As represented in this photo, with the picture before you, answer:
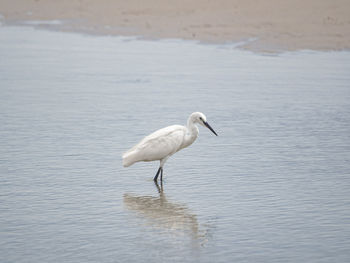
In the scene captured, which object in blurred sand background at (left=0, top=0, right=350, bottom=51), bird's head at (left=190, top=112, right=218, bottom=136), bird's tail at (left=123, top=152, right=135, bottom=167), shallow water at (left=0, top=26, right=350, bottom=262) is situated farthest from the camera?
blurred sand background at (left=0, top=0, right=350, bottom=51)

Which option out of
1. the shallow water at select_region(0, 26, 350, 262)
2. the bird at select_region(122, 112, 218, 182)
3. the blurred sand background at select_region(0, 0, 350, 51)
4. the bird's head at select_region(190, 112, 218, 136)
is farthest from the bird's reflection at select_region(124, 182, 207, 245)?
the blurred sand background at select_region(0, 0, 350, 51)

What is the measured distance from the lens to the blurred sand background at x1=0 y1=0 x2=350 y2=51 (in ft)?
75.6

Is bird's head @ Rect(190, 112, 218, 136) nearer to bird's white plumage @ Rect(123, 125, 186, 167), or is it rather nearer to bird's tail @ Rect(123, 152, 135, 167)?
bird's white plumage @ Rect(123, 125, 186, 167)

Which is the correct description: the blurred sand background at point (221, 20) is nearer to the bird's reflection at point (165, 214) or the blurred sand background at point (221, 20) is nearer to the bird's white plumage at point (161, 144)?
the bird's white plumage at point (161, 144)

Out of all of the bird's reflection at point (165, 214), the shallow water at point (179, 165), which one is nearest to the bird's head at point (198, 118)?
the shallow water at point (179, 165)

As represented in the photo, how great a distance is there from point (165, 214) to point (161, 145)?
1.55 meters

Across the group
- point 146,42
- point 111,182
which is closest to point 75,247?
point 111,182

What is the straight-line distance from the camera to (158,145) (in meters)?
9.69

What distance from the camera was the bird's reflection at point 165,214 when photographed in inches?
305

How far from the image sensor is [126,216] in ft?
27.0

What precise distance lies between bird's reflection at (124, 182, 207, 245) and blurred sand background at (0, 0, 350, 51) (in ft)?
45.5

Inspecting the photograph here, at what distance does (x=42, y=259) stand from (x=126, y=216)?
1.50 meters

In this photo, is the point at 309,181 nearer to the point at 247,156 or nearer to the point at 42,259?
the point at 247,156

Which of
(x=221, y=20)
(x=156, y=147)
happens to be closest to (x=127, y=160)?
(x=156, y=147)
